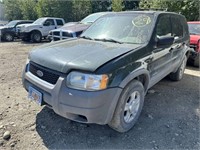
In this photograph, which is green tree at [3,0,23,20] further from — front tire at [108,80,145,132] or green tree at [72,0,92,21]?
front tire at [108,80,145,132]

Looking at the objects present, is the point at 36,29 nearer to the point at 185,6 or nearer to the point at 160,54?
the point at 185,6

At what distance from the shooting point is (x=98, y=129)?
3.14 meters

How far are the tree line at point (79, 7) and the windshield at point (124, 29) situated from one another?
986 cm

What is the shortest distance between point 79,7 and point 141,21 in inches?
775

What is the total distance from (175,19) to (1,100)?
410 centimetres

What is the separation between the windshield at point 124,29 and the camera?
3.48 m

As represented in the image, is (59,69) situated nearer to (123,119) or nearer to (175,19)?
(123,119)

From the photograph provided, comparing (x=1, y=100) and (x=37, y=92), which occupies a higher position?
(x=37, y=92)

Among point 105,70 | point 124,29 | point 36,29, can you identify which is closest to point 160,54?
point 124,29

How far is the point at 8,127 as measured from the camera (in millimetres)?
3096

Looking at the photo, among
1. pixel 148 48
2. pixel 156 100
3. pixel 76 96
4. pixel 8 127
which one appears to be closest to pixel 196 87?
pixel 156 100

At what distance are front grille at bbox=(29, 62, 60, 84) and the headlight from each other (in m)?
0.23

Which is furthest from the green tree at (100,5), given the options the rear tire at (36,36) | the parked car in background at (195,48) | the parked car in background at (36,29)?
the parked car in background at (195,48)

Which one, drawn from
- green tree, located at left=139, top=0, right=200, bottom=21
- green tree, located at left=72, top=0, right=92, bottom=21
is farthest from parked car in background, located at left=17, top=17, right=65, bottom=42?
green tree, located at left=72, top=0, right=92, bottom=21
